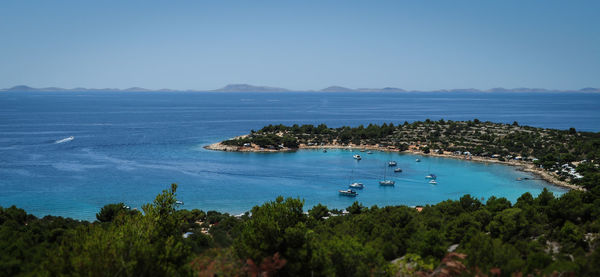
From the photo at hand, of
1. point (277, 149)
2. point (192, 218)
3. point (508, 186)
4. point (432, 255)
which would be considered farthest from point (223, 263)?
point (277, 149)

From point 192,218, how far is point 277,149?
1425 inches

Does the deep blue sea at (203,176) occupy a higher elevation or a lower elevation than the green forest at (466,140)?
lower

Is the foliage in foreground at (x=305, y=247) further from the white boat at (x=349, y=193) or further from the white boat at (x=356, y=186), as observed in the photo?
the white boat at (x=356, y=186)

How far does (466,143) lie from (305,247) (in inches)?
2165

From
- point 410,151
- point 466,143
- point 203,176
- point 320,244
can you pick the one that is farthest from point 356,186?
point 466,143

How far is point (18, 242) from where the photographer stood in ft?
55.1

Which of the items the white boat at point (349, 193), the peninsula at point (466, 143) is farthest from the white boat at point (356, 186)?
the peninsula at point (466, 143)

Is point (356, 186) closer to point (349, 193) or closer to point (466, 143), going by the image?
point (349, 193)

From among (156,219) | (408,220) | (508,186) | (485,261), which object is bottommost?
(508,186)

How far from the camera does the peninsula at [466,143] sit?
50344 millimetres

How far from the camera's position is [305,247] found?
1423 centimetres

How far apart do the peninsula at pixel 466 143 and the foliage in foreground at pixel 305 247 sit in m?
30.0

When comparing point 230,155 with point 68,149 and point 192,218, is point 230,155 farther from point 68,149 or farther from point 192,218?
point 192,218

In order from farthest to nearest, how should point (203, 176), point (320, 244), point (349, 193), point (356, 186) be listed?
point (203, 176), point (356, 186), point (349, 193), point (320, 244)
